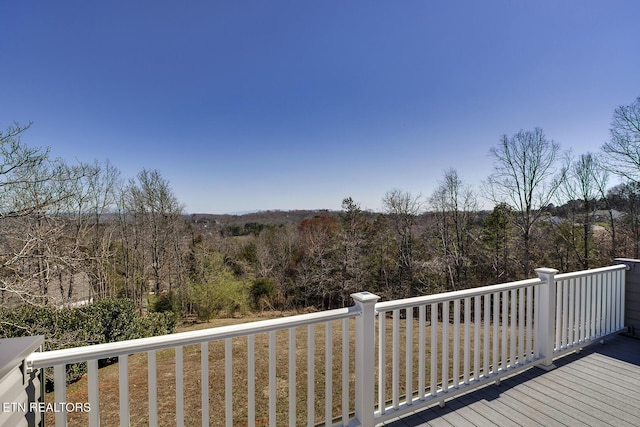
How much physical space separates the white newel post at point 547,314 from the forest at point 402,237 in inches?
460

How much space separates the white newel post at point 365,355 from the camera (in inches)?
72.2

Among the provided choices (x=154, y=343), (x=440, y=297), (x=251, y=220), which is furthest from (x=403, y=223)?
(x=154, y=343)

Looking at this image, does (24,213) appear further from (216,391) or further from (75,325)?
(216,391)

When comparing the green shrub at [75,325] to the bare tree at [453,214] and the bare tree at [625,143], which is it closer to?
the bare tree at [453,214]

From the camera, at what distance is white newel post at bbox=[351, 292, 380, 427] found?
1.83 m

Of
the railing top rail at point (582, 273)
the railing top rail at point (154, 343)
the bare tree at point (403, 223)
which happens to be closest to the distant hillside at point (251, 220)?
the bare tree at point (403, 223)

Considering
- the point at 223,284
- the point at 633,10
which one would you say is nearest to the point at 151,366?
the point at 633,10

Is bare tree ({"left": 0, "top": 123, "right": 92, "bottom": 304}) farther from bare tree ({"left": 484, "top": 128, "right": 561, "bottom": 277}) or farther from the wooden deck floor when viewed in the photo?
bare tree ({"left": 484, "top": 128, "right": 561, "bottom": 277})

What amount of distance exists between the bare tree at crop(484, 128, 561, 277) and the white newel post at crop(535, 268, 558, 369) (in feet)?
43.6

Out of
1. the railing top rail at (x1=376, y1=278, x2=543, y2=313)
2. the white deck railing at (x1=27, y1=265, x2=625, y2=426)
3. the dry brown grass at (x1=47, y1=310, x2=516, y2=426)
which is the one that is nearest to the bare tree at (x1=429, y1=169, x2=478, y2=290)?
the dry brown grass at (x1=47, y1=310, x2=516, y2=426)

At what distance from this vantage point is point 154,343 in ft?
4.39

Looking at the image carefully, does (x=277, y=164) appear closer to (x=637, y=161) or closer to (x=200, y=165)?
(x=200, y=165)

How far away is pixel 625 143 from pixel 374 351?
1408 cm

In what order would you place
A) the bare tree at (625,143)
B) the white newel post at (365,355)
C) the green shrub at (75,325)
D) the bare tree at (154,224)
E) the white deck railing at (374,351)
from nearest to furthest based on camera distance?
the white deck railing at (374,351) < the white newel post at (365,355) < the green shrub at (75,325) < the bare tree at (625,143) < the bare tree at (154,224)
